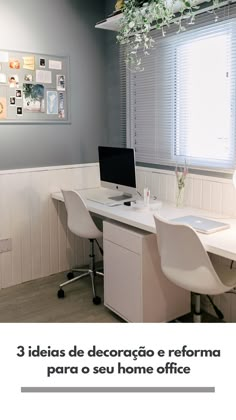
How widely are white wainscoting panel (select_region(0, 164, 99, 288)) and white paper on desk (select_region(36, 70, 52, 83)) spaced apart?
0.73 metres

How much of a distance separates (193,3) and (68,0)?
4.50 ft

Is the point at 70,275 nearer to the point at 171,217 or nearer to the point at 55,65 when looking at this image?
the point at 171,217

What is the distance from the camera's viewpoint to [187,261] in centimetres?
207

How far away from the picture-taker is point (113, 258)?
8.96ft

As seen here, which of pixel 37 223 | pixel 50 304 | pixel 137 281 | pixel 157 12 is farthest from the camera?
pixel 37 223

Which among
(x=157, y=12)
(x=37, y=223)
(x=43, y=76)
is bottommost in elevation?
(x=37, y=223)

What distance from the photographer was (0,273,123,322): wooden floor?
9.41 ft

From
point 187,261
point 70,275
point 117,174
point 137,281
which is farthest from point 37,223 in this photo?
point 187,261

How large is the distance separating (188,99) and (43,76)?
1.24m

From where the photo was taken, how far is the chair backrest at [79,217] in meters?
2.98
